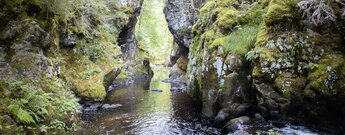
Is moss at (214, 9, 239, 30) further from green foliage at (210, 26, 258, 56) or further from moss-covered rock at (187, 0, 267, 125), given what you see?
green foliage at (210, 26, 258, 56)

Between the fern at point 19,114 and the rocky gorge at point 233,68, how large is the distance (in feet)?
0.08

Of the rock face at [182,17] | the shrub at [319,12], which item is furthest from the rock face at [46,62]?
the rock face at [182,17]

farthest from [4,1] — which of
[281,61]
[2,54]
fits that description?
[281,61]

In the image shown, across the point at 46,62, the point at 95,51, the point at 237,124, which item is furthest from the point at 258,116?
the point at 95,51

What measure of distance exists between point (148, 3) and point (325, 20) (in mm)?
35965

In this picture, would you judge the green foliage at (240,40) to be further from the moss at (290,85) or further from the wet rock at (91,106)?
the wet rock at (91,106)

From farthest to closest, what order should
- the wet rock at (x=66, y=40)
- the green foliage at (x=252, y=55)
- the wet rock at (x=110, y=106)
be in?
the wet rock at (x=110, y=106), the wet rock at (x=66, y=40), the green foliage at (x=252, y=55)

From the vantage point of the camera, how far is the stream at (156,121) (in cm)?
1113

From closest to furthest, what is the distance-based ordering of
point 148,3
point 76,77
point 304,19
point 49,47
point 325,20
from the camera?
point 325,20, point 304,19, point 49,47, point 76,77, point 148,3

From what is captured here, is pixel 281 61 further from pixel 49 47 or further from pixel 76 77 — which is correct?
pixel 76 77

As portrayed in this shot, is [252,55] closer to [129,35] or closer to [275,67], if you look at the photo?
[275,67]

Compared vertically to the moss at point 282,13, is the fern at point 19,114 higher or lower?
lower

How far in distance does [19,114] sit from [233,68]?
30.3 ft

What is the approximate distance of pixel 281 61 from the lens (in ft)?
38.1
